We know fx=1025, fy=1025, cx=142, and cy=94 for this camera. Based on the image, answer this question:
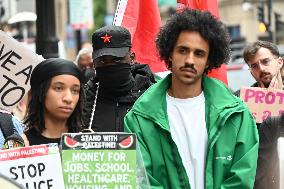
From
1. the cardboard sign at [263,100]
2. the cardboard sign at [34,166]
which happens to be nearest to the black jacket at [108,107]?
the cardboard sign at [34,166]

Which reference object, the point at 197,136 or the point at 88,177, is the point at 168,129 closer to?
the point at 197,136

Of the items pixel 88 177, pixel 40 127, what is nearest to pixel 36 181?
pixel 88 177

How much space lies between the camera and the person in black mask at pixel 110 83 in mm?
6684

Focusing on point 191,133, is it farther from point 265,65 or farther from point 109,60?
point 265,65

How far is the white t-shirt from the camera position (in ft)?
18.0

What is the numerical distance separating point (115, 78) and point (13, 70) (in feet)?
3.87

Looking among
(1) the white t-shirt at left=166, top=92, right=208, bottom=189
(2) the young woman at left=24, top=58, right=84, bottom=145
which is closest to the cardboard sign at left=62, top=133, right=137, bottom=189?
(1) the white t-shirt at left=166, top=92, right=208, bottom=189

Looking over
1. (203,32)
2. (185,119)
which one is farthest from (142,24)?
(185,119)

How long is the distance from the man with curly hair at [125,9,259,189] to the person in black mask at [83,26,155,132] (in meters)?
1.04

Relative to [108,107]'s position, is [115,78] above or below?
above

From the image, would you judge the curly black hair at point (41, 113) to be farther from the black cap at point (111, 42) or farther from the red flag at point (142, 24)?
the red flag at point (142, 24)

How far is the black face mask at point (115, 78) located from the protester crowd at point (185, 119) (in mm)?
520

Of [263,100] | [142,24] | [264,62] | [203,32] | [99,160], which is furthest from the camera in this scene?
[142,24]

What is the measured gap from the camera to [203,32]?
5.67 meters
